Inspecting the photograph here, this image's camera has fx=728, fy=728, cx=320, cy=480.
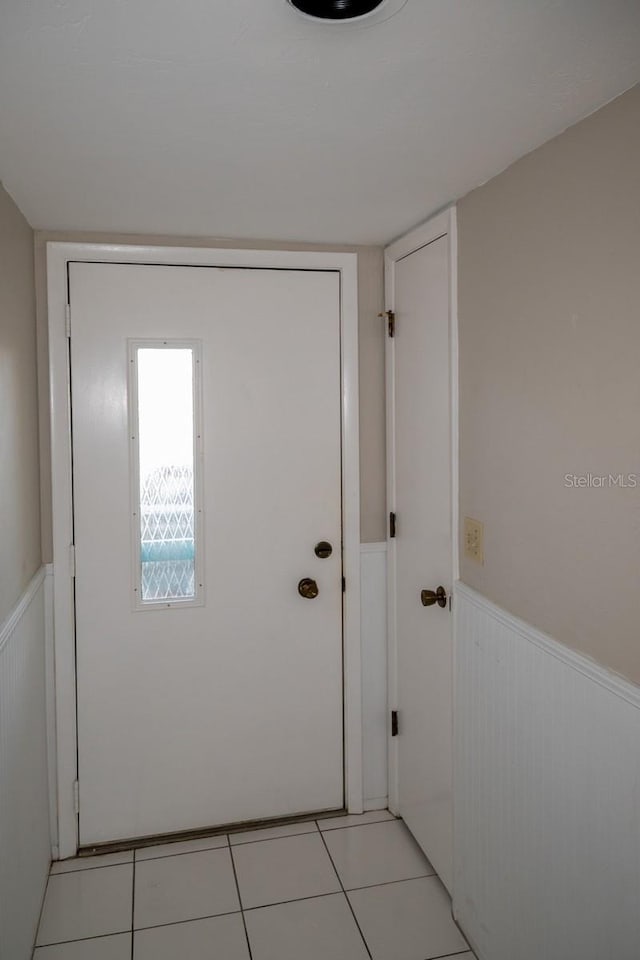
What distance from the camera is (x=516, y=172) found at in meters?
1.80

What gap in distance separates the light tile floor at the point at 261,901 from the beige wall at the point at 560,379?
1.07 m

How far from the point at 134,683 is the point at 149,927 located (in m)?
0.75

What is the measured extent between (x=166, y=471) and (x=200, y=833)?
1.33m

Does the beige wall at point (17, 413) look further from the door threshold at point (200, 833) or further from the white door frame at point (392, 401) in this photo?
the white door frame at point (392, 401)

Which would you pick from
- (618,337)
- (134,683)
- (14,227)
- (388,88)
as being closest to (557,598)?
(618,337)

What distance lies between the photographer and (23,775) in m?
2.05

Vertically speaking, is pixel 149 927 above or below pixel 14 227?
below

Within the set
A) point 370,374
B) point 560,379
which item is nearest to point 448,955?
point 560,379

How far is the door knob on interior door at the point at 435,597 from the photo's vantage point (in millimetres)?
2289

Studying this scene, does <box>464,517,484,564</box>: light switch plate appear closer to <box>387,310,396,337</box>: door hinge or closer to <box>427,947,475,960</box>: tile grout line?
<box>387,310,396,337</box>: door hinge

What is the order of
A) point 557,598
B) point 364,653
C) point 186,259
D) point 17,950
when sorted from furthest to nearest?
point 364,653 < point 186,259 < point 17,950 < point 557,598

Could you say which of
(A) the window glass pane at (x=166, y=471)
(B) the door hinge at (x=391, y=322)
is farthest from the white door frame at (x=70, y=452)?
(A) the window glass pane at (x=166, y=471)

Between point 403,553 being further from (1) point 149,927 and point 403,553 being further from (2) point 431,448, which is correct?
(1) point 149,927

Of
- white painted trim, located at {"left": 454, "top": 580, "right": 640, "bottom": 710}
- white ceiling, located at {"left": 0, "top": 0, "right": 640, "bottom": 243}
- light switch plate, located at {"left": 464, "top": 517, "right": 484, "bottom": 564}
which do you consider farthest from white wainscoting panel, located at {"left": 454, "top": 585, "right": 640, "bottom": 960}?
white ceiling, located at {"left": 0, "top": 0, "right": 640, "bottom": 243}
